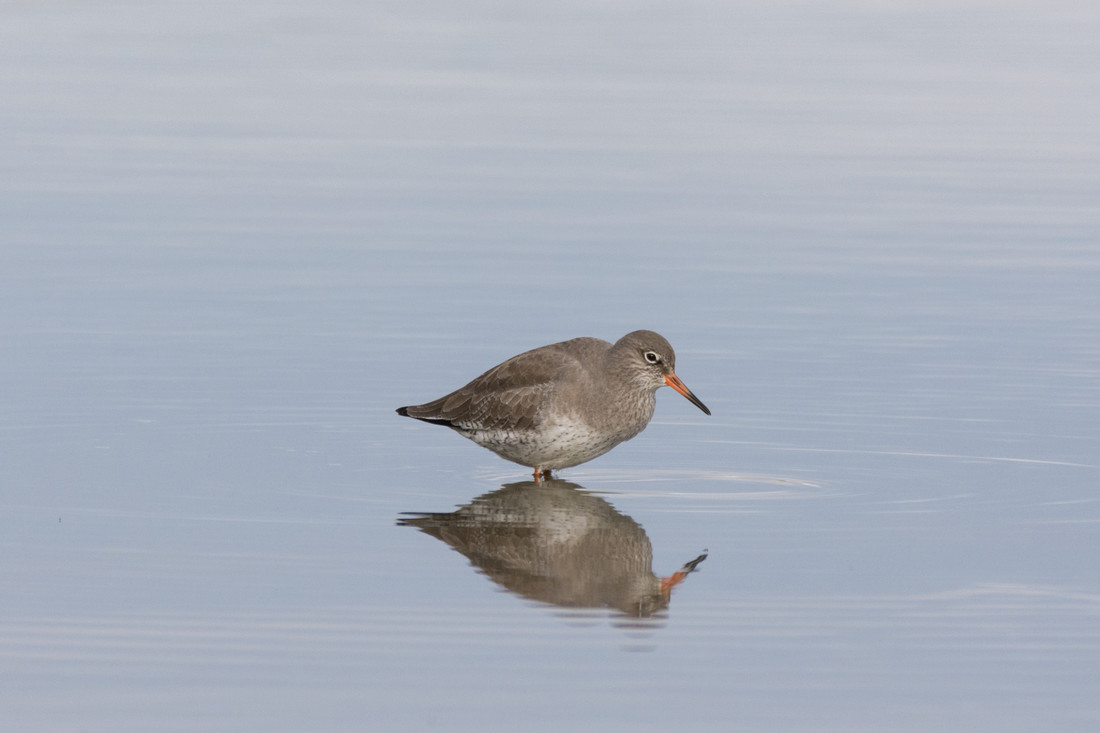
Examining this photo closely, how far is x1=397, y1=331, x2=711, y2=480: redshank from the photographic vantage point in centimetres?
1516

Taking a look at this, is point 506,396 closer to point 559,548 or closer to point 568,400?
point 568,400

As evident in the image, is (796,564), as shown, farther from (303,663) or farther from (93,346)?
(93,346)

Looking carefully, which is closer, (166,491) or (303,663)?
(303,663)

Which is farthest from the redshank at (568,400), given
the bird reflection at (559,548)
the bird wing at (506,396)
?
the bird reflection at (559,548)

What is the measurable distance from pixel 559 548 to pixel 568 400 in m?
2.58

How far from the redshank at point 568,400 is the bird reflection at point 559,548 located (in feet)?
1.55

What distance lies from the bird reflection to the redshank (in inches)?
18.6

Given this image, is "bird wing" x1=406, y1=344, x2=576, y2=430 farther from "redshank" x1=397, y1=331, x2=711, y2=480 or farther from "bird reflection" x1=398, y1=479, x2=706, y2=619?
"bird reflection" x1=398, y1=479, x2=706, y2=619

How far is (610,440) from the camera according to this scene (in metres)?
15.3

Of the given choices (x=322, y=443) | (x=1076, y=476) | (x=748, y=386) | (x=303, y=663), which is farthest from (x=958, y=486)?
(x=303, y=663)

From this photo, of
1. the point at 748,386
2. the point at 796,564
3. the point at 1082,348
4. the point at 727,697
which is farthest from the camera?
the point at 1082,348

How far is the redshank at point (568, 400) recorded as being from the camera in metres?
15.2

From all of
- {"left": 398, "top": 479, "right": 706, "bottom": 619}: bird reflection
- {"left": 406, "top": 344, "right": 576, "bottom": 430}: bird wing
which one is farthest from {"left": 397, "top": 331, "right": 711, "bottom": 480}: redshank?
{"left": 398, "top": 479, "right": 706, "bottom": 619}: bird reflection

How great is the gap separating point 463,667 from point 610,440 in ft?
17.9
